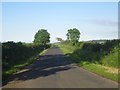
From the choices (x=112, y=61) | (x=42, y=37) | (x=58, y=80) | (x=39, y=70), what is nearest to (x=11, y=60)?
(x=39, y=70)

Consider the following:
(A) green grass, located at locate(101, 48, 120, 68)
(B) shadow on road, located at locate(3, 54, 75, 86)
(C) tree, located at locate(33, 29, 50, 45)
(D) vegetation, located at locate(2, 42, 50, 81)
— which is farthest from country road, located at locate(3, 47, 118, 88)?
(C) tree, located at locate(33, 29, 50, 45)

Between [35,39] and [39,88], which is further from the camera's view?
[35,39]

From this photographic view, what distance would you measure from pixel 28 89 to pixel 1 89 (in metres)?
1.42

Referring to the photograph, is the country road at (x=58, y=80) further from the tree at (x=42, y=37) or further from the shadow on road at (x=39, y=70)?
the tree at (x=42, y=37)

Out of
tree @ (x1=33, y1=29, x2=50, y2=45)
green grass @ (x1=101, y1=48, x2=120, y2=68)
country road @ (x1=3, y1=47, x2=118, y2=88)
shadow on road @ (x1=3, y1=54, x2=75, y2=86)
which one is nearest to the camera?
country road @ (x1=3, y1=47, x2=118, y2=88)

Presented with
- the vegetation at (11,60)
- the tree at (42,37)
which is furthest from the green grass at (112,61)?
the tree at (42,37)

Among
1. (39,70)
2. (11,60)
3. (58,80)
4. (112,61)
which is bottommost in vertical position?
(39,70)

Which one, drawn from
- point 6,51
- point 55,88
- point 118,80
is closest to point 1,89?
point 55,88

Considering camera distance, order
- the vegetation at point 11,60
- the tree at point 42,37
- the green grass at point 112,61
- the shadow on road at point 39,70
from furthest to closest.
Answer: the tree at point 42,37
the vegetation at point 11,60
the green grass at point 112,61
the shadow on road at point 39,70

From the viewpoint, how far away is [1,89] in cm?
1505

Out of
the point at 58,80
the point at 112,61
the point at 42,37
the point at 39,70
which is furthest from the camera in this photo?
the point at 42,37

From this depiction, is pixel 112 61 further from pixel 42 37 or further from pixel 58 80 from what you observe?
pixel 42 37

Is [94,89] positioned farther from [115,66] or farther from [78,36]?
[78,36]

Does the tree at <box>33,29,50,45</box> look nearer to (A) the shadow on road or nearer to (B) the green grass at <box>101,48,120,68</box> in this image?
(A) the shadow on road
